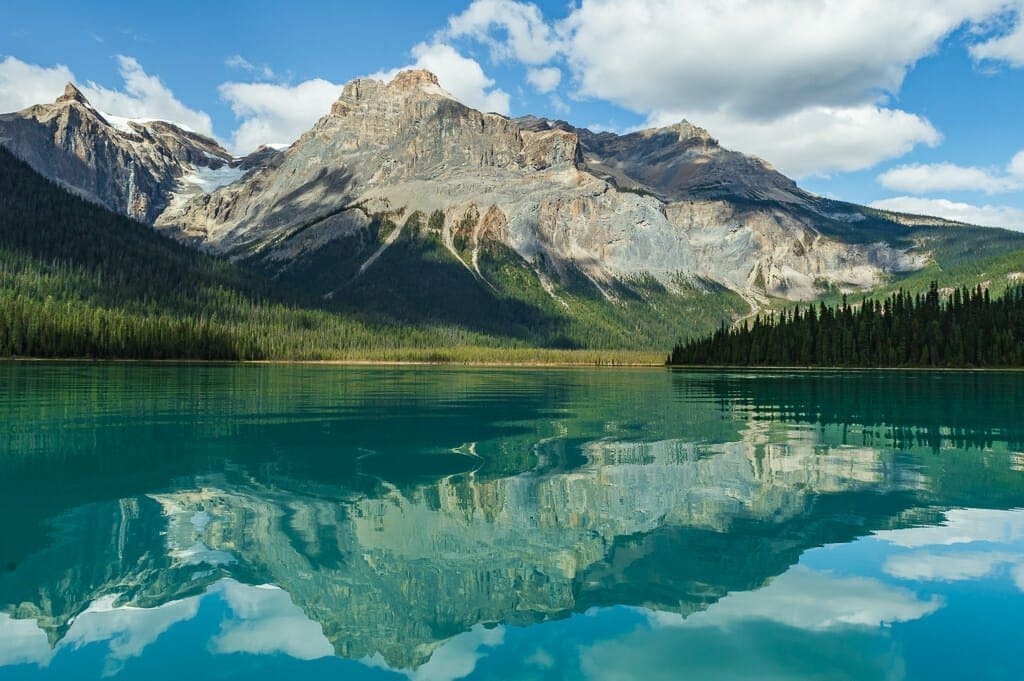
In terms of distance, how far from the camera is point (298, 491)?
24703 millimetres

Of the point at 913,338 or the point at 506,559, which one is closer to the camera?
the point at 506,559

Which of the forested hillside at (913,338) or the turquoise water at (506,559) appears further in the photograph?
the forested hillside at (913,338)

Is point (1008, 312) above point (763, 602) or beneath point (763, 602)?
above

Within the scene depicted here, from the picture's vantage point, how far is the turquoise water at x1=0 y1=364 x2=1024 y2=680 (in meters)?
12.7

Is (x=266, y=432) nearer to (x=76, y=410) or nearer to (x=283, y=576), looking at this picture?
(x=76, y=410)

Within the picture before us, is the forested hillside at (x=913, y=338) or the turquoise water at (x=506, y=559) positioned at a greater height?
the forested hillside at (x=913, y=338)

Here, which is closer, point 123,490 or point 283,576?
point 283,576

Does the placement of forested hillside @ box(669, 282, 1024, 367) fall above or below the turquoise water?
above

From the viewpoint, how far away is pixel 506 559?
17516 mm

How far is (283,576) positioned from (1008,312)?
683 ft

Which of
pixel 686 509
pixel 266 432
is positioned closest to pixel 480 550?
pixel 686 509

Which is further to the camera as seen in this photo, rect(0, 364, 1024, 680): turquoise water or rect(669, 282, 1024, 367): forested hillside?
rect(669, 282, 1024, 367): forested hillside

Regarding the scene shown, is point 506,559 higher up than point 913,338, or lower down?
lower down

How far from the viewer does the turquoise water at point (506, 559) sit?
41.6 ft
